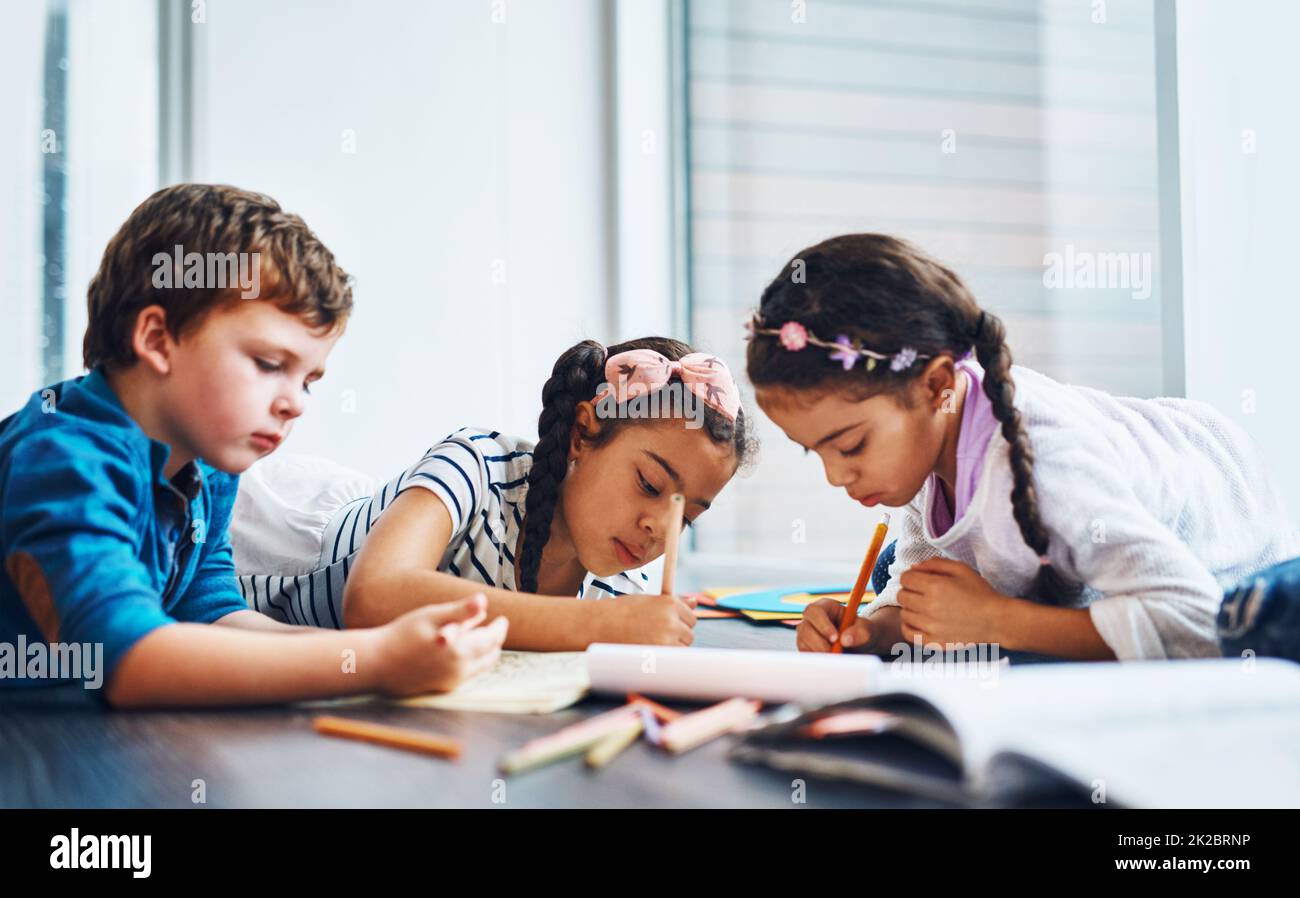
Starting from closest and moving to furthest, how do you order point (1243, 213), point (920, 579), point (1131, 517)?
1. point (1131, 517)
2. point (920, 579)
3. point (1243, 213)

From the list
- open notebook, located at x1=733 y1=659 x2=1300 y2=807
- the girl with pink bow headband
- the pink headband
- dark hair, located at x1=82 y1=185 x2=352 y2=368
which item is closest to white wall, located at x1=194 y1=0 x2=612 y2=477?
the girl with pink bow headband

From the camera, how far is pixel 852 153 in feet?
6.82

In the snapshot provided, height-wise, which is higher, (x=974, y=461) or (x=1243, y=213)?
(x=1243, y=213)

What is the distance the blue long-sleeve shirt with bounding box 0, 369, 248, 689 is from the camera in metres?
0.67

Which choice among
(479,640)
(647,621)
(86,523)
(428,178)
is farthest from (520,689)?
(428,178)

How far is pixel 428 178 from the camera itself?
2.23 metres

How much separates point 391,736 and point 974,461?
1.85ft

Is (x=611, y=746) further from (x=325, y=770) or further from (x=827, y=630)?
(x=827, y=630)

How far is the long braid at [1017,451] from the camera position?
0.88 metres

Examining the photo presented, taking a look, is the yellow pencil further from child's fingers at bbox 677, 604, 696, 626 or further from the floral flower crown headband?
the floral flower crown headband

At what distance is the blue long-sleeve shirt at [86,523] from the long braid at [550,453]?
320mm

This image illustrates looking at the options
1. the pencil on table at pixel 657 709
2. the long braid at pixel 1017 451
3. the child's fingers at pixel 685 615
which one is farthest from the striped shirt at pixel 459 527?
the long braid at pixel 1017 451

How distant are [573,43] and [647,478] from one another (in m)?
1.62
